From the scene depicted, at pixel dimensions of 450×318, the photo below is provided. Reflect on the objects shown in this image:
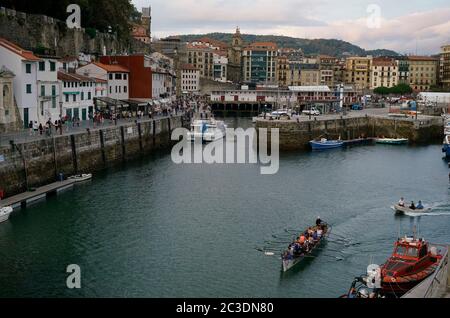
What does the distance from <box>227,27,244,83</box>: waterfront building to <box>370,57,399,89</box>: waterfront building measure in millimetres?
38524

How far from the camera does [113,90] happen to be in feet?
207

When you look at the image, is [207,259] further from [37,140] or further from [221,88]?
[221,88]

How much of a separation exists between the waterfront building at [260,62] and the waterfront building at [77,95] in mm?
110053

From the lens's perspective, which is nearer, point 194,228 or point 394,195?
point 194,228

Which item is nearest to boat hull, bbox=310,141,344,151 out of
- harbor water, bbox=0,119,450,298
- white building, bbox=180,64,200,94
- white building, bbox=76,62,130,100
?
harbor water, bbox=0,119,450,298

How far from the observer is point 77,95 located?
53125mm

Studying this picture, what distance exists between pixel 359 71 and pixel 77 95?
120 meters

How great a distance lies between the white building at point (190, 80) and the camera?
141m

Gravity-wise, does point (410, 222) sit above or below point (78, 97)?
below

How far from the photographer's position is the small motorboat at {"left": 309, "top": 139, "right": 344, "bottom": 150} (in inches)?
2432

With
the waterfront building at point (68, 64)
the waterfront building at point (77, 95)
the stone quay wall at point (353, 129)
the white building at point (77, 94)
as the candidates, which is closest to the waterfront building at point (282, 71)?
the stone quay wall at point (353, 129)

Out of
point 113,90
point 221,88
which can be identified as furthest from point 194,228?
point 221,88

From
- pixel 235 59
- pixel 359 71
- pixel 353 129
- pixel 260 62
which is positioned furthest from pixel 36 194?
pixel 235 59
